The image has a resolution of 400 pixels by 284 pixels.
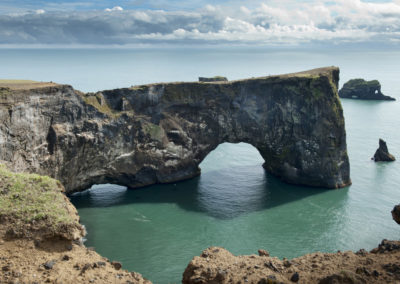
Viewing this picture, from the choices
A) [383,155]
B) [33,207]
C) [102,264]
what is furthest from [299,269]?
[383,155]

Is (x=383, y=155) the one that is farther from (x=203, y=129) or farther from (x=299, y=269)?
(x=299, y=269)

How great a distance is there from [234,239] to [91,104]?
2676cm

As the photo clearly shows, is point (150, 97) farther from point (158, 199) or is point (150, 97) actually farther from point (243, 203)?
point (243, 203)

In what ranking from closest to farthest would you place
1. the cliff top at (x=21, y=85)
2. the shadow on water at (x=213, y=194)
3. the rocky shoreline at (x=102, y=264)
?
the rocky shoreline at (x=102, y=264), the cliff top at (x=21, y=85), the shadow on water at (x=213, y=194)

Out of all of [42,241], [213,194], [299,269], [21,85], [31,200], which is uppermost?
[21,85]

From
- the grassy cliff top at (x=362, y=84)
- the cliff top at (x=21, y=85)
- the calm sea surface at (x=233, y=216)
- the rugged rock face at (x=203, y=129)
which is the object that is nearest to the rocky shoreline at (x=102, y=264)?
the calm sea surface at (x=233, y=216)

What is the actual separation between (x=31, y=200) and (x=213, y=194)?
→ 3431cm

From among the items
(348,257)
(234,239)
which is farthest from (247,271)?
(234,239)

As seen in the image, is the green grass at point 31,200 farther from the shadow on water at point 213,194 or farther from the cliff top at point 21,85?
the shadow on water at point 213,194

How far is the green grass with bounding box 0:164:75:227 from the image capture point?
84.1ft

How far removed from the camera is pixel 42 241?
2488 centimetres

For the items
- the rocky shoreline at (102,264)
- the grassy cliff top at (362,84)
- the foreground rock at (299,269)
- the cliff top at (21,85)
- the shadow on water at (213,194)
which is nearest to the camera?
the rocky shoreline at (102,264)

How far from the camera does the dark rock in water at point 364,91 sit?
157000mm

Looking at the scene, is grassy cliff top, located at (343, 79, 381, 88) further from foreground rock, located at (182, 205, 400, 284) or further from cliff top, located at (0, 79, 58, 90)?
foreground rock, located at (182, 205, 400, 284)
